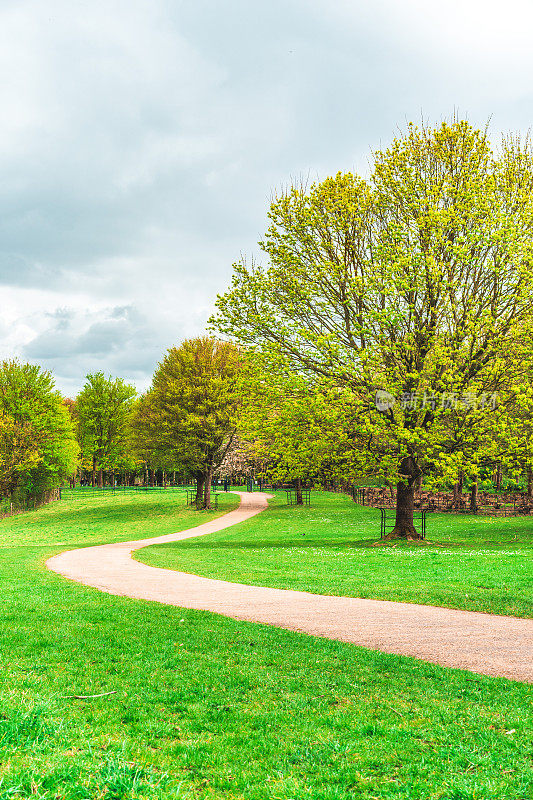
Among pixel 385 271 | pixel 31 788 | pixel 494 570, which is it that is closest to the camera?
pixel 31 788

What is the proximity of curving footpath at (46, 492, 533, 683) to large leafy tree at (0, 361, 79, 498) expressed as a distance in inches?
1321

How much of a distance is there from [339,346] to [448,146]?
368 inches

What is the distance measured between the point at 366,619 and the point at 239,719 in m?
4.18

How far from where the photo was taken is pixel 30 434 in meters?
45.0

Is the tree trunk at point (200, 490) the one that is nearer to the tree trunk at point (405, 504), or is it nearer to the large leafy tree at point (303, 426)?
the large leafy tree at point (303, 426)

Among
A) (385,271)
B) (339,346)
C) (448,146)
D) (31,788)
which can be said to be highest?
(448,146)

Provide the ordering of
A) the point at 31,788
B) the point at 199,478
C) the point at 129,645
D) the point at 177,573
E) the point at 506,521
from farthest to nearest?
the point at 199,478 → the point at 506,521 → the point at 177,573 → the point at 129,645 → the point at 31,788

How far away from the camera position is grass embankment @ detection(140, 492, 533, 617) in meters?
10.5

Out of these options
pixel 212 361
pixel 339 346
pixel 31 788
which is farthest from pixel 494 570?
pixel 212 361

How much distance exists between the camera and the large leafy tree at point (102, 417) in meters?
66.1

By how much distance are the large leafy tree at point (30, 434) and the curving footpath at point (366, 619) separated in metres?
33.5

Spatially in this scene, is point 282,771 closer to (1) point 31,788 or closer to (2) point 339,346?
(1) point 31,788

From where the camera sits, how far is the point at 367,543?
64.6ft

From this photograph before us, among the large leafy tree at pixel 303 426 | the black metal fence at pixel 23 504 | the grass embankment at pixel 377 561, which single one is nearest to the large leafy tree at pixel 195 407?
the grass embankment at pixel 377 561
